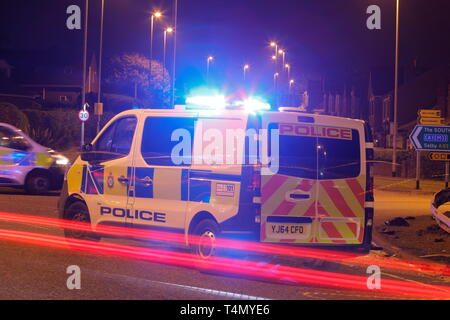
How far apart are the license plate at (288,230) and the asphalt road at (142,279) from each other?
58 centimetres

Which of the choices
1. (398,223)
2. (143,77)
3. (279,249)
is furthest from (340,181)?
(143,77)

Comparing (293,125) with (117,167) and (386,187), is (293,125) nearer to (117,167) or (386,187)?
(117,167)

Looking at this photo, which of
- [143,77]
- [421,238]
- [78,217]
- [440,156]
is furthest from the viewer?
[143,77]

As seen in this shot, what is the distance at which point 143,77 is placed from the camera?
5156 cm

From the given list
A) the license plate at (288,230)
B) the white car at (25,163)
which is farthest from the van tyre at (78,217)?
the white car at (25,163)

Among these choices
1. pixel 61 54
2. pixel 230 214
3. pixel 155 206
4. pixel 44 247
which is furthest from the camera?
pixel 61 54

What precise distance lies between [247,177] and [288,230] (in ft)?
2.94

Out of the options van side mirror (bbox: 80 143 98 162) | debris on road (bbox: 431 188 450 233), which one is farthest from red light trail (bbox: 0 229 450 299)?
debris on road (bbox: 431 188 450 233)

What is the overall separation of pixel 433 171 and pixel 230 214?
Answer: 2938 centimetres

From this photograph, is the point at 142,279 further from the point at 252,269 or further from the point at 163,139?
the point at 163,139

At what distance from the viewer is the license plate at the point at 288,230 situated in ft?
27.6

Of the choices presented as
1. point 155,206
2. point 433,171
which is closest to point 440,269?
point 155,206

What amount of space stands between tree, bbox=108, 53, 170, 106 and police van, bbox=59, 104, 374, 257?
126ft

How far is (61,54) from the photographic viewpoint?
80.6 metres
